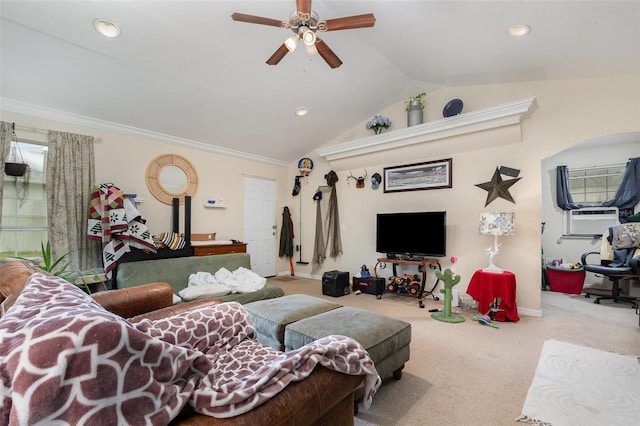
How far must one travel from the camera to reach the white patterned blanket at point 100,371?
0.57m

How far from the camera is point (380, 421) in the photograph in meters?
1.66

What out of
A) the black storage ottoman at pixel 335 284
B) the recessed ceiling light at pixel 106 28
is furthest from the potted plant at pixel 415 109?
the recessed ceiling light at pixel 106 28

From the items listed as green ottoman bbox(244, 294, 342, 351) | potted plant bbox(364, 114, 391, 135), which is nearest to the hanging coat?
potted plant bbox(364, 114, 391, 135)

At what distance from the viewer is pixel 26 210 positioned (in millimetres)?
3289

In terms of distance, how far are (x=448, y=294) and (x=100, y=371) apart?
339cm

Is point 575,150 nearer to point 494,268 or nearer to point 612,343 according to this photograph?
point 494,268

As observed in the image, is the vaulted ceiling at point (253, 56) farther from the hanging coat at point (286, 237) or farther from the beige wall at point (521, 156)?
the hanging coat at point (286, 237)

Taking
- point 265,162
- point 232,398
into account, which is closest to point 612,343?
point 232,398

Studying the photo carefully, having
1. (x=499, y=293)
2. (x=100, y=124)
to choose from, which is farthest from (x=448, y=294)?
(x=100, y=124)

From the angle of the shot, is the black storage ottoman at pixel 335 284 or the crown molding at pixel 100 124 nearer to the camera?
the crown molding at pixel 100 124

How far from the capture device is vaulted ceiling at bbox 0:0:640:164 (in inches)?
95.5

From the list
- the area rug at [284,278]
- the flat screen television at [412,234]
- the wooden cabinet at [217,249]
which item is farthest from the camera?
the area rug at [284,278]

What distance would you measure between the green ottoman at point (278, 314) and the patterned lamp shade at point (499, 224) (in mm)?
2228

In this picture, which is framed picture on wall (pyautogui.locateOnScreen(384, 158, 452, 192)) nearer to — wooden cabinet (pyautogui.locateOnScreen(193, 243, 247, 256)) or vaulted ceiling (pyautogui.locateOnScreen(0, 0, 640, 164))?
vaulted ceiling (pyautogui.locateOnScreen(0, 0, 640, 164))
